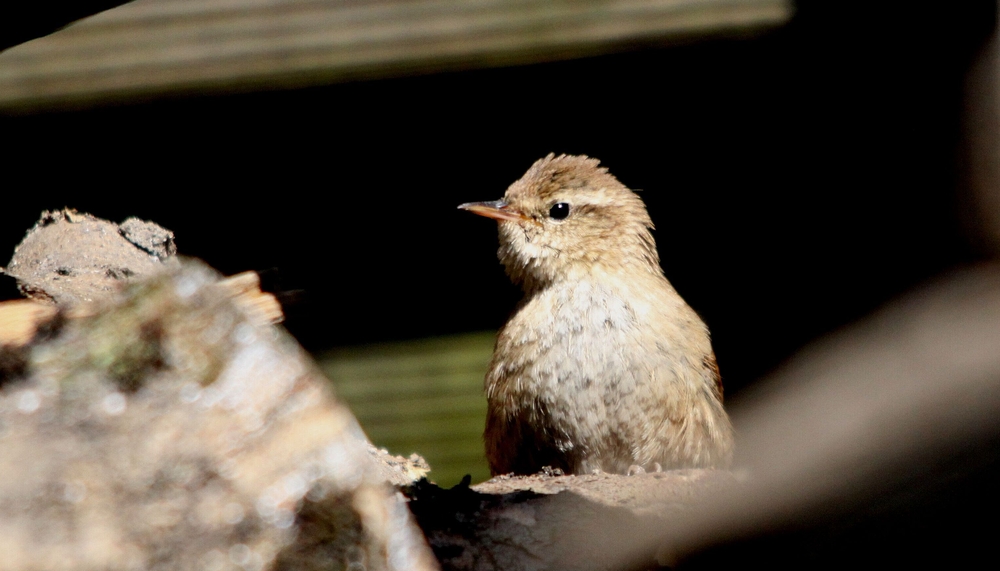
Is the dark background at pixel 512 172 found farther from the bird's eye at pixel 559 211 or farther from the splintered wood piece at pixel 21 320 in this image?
the splintered wood piece at pixel 21 320

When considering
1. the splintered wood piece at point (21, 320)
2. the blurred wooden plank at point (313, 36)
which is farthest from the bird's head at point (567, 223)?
the splintered wood piece at point (21, 320)

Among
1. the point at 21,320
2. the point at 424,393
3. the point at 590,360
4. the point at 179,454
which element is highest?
the point at 424,393

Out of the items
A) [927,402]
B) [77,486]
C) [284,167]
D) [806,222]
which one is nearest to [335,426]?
[77,486]

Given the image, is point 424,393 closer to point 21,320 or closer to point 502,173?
point 502,173

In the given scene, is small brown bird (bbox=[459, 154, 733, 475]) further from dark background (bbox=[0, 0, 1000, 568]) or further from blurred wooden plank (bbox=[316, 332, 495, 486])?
blurred wooden plank (bbox=[316, 332, 495, 486])

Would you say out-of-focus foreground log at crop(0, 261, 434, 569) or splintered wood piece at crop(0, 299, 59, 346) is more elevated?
splintered wood piece at crop(0, 299, 59, 346)

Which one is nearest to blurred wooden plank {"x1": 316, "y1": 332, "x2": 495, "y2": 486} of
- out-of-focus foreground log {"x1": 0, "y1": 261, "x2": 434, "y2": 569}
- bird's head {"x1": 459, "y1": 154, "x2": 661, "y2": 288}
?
bird's head {"x1": 459, "y1": 154, "x2": 661, "y2": 288}

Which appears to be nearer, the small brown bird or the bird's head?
the small brown bird

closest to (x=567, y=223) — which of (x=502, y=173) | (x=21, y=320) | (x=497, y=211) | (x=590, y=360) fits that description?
(x=497, y=211)
